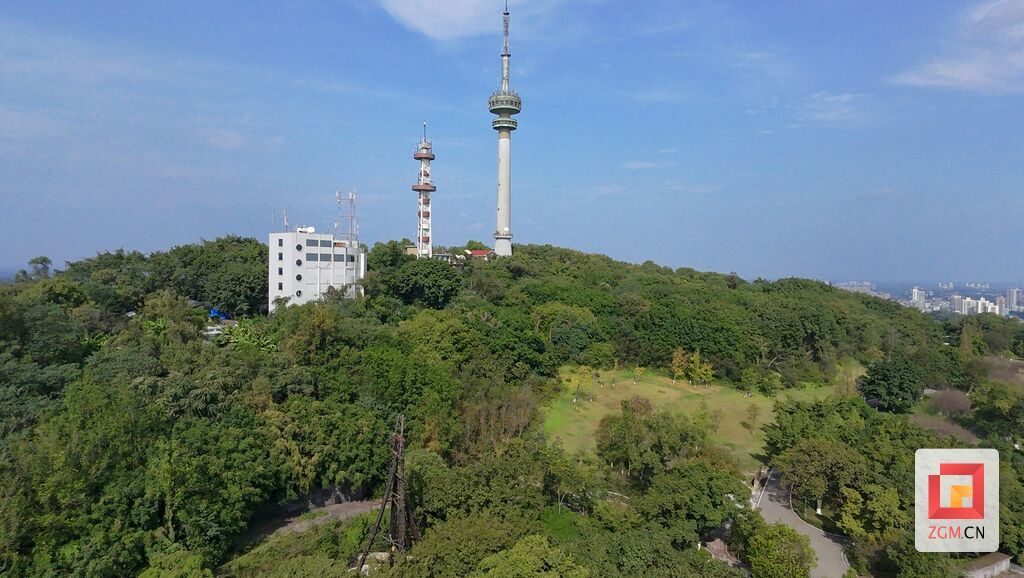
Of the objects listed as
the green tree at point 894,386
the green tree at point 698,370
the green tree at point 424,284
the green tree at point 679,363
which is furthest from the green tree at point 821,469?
the green tree at point 424,284

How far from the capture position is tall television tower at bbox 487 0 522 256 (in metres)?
47.7

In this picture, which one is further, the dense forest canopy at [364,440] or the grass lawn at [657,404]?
the grass lawn at [657,404]

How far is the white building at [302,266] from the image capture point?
30234 mm

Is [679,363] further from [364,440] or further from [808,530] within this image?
[364,440]

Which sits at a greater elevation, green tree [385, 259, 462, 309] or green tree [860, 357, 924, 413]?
green tree [385, 259, 462, 309]

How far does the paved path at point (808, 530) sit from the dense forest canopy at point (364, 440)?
0.93 meters

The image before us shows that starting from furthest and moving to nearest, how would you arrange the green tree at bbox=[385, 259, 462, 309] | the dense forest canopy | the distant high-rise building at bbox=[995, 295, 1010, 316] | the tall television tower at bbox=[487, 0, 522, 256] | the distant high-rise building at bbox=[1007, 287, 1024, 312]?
1. the distant high-rise building at bbox=[1007, 287, 1024, 312]
2. the distant high-rise building at bbox=[995, 295, 1010, 316]
3. the tall television tower at bbox=[487, 0, 522, 256]
4. the green tree at bbox=[385, 259, 462, 309]
5. the dense forest canopy

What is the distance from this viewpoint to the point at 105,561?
452 inches

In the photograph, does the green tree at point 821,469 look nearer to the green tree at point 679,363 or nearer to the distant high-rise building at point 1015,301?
the green tree at point 679,363

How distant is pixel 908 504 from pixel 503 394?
13126 mm

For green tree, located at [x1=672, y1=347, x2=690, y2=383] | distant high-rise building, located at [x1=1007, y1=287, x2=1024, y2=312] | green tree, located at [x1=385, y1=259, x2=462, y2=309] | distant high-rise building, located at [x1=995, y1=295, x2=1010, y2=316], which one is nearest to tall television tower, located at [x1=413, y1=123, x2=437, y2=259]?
green tree, located at [x1=385, y1=259, x2=462, y2=309]

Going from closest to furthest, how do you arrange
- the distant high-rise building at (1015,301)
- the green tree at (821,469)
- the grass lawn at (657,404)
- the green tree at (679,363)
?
the green tree at (821,469) → the grass lawn at (657,404) → the green tree at (679,363) → the distant high-rise building at (1015,301)

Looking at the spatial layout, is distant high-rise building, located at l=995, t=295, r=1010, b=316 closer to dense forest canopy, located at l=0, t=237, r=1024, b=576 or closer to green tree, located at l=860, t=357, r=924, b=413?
green tree, located at l=860, t=357, r=924, b=413

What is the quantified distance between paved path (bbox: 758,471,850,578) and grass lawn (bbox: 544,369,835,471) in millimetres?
1924
